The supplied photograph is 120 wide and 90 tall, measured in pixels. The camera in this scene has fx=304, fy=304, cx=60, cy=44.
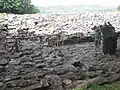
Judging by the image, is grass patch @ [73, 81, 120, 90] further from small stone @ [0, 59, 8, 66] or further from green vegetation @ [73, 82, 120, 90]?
small stone @ [0, 59, 8, 66]

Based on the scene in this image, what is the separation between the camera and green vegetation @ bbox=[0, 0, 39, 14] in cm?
3206

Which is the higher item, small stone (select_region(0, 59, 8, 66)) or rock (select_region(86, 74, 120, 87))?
rock (select_region(86, 74, 120, 87))

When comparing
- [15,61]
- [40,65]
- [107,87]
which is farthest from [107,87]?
[15,61]

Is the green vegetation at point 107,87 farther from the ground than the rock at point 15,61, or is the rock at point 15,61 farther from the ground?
the green vegetation at point 107,87

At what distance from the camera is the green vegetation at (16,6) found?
105ft

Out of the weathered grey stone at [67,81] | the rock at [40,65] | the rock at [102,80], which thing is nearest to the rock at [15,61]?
the rock at [40,65]

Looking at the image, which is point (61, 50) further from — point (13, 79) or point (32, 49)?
point (13, 79)

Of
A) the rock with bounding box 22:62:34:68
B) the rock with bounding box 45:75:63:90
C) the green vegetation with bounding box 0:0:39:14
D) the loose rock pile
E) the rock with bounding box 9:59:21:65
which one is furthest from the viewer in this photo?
the green vegetation with bounding box 0:0:39:14

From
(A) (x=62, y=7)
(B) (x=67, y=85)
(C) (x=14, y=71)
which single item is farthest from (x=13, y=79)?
(A) (x=62, y=7)

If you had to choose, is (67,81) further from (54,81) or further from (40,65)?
(40,65)

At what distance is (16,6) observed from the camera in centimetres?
3247

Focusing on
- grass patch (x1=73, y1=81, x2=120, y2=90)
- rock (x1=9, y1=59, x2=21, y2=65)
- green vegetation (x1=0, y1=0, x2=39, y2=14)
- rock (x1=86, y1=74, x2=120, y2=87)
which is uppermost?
green vegetation (x1=0, y1=0, x2=39, y2=14)

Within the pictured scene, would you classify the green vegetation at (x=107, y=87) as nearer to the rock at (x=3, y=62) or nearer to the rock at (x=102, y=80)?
the rock at (x=102, y=80)

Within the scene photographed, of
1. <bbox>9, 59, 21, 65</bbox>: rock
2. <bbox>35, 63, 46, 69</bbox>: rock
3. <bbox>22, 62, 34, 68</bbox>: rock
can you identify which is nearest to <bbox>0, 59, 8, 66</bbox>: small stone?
<bbox>9, 59, 21, 65</bbox>: rock
